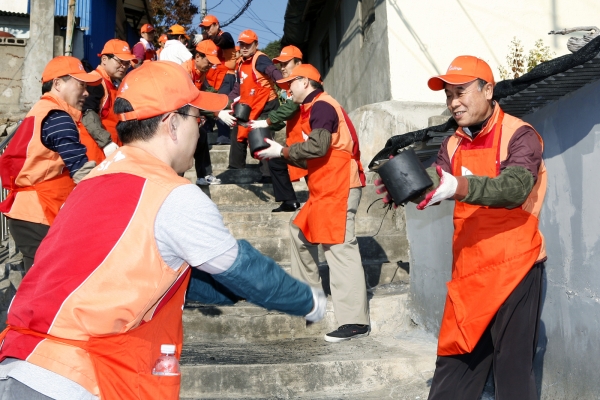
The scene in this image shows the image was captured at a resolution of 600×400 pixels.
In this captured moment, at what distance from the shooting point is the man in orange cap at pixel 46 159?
424 centimetres

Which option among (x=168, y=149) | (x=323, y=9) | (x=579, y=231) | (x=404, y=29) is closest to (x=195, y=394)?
(x=579, y=231)

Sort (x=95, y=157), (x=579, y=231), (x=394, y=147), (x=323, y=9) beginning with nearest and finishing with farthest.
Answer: (x=579, y=231) < (x=394, y=147) < (x=95, y=157) < (x=323, y=9)

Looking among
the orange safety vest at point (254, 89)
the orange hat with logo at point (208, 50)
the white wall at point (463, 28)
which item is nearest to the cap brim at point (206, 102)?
the orange safety vest at point (254, 89)

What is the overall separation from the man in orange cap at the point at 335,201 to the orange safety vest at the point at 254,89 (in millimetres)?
2903

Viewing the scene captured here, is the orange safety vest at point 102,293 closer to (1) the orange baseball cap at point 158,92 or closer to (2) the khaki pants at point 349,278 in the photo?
(1) the orange baseball cap at point 158,92

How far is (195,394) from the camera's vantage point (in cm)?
473

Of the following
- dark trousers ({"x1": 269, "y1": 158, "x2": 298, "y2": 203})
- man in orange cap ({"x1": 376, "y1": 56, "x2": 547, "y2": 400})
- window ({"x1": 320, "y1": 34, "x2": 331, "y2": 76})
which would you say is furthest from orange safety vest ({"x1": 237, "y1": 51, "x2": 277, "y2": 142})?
window ({"x1": 320, "y1": 34, "x2": 331, "y2": 76})

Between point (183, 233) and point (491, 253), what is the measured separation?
1.77 metres

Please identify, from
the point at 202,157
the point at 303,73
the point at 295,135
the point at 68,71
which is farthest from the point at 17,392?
the point at 202,157

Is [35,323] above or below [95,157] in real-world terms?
below

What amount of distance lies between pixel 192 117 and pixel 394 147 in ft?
9.04

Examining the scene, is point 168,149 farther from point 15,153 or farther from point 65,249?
point 15,153

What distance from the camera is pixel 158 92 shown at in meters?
2.08

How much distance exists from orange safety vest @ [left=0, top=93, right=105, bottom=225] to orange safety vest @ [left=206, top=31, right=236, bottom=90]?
5.86 m
